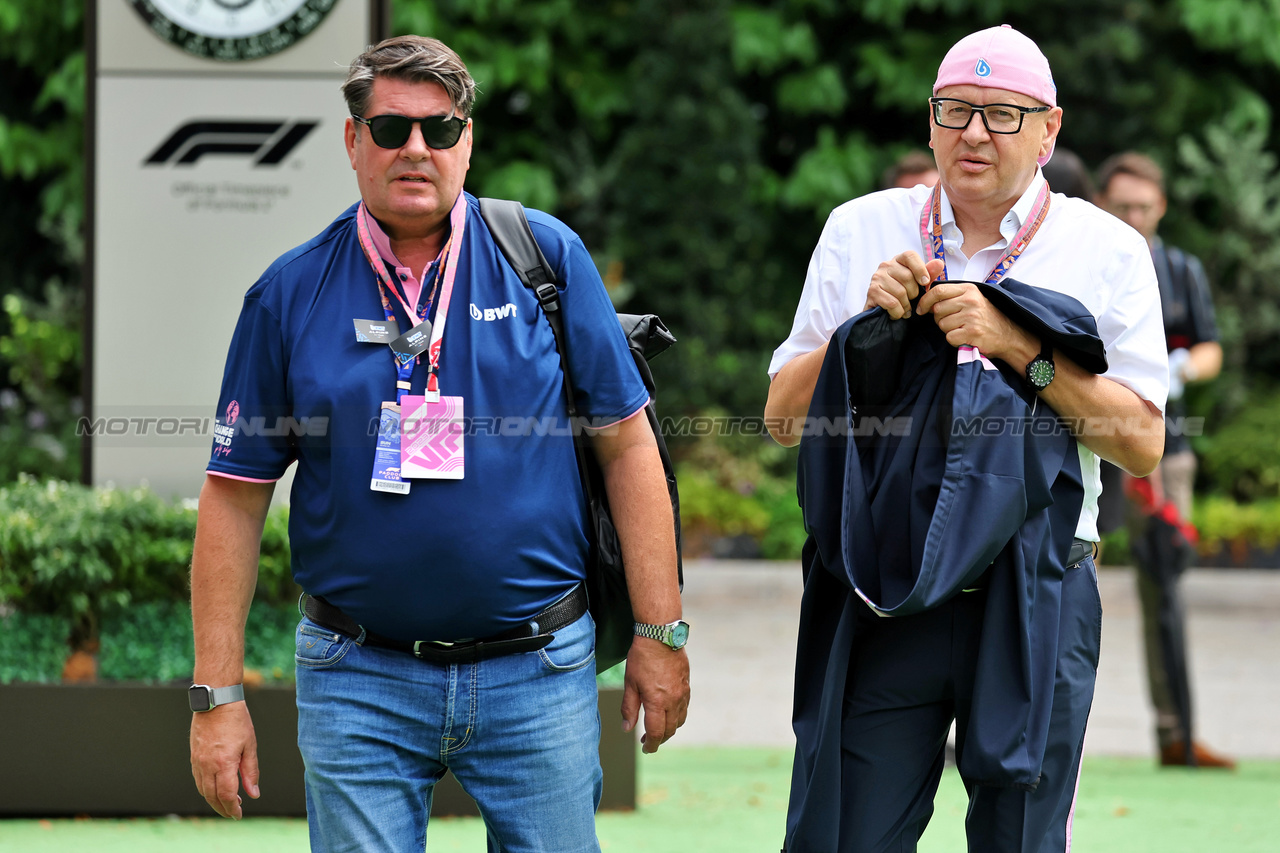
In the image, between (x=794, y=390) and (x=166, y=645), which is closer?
(x=794, y=390)

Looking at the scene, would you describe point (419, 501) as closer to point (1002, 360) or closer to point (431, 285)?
point (431, 285)

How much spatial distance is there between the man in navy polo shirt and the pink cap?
33.5 inches

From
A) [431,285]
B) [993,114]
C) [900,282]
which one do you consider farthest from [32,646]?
[993,114]

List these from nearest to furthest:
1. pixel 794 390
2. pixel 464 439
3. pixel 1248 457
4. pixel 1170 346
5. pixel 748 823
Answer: pixel 464 439 < pixel 794 390 < pixel 748 823 < pixel 1170 346 < pixel 1248 457

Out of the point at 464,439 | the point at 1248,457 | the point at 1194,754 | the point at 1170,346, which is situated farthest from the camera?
the point at 1248,457

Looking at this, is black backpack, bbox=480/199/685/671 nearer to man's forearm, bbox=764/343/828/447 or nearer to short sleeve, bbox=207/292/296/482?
man's forearm, bbox=764/343/828/447

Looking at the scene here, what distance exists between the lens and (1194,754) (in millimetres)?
6070

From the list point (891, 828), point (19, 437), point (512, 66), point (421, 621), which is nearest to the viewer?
point (421, 621)

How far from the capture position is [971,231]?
2.98m

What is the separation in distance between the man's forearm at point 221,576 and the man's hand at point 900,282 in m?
1.27

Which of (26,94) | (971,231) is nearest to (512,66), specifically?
(26,94)

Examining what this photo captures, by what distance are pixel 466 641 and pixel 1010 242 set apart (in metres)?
1.36

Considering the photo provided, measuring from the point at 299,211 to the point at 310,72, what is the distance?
1.96ft

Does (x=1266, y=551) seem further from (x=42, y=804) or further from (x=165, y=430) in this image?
(x=42, y=804)
